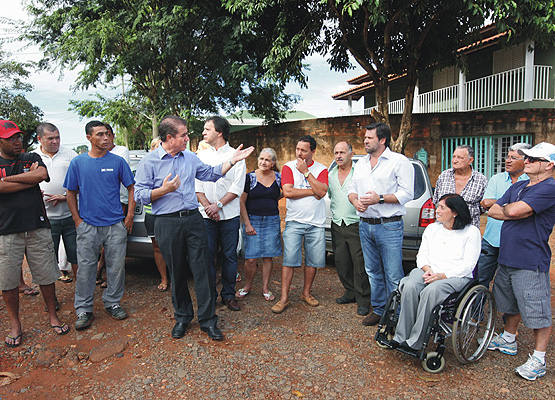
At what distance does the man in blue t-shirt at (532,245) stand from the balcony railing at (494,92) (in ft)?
38.5

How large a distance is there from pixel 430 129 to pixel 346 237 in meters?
9.06

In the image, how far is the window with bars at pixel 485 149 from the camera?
12328 millimetres

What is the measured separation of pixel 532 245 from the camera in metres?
3.30

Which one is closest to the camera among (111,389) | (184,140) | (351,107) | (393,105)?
(111,389)

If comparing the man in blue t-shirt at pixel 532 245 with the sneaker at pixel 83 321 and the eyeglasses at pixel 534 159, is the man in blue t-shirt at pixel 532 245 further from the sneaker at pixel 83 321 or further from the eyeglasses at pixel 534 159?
the sneaker at pixel 83 321

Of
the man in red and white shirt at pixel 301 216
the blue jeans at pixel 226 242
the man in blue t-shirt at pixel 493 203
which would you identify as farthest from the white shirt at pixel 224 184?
the man in blue t-shirt at pixel 493 203

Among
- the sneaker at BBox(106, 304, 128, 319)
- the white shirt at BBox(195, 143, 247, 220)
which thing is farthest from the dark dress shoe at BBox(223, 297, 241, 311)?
the sneaker at BBox(106, 304, 128, 319)

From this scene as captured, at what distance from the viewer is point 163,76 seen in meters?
12.6

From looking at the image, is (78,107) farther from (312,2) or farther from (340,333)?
(340,333)

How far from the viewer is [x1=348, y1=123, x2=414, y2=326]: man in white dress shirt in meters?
4.02

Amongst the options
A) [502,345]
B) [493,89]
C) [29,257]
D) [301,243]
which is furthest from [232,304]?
[493,89]

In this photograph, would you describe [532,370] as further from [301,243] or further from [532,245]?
[301,243]

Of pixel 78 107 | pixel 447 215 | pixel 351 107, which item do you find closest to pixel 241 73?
pixel 78 107

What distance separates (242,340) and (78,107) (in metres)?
11.7
